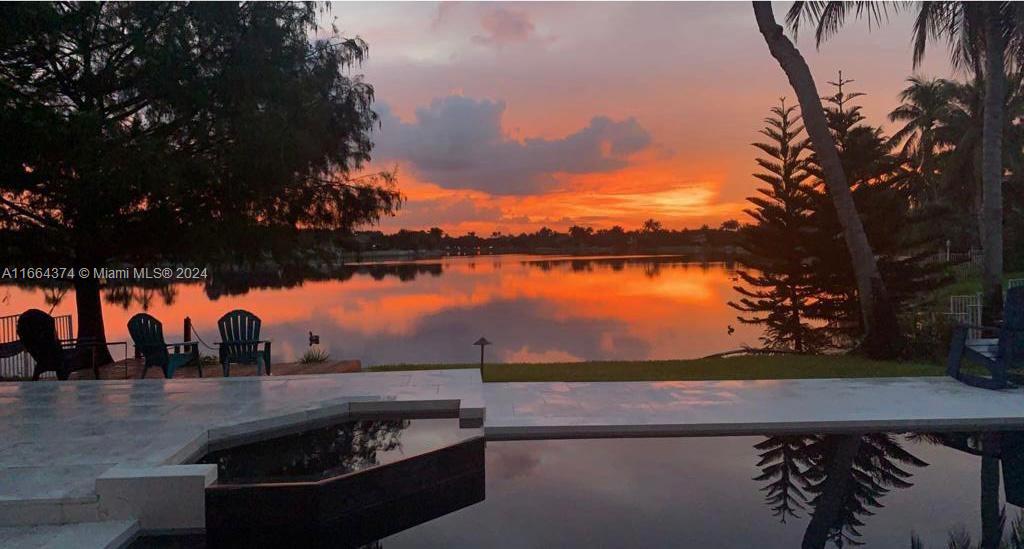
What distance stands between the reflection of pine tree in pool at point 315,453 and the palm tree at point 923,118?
104 ft

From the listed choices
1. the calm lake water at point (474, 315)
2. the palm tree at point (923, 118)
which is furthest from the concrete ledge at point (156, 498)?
the palm tree at point (923, 118)

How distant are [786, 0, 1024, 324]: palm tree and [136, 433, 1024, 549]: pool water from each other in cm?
617

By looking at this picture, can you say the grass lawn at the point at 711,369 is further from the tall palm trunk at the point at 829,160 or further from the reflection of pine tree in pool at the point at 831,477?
the reflection of pine tree in pool at the point at 831,477

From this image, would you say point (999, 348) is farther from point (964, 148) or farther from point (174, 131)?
point (964, 148)

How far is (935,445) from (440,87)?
1090cm

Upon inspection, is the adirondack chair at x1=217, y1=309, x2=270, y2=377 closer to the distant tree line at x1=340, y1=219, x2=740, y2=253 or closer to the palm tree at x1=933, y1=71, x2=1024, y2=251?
the palm tree at x1=933, y1=71, x2=1024, y2=251

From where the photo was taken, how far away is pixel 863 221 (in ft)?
47.6

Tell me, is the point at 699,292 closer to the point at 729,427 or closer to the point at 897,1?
the point at 897,1

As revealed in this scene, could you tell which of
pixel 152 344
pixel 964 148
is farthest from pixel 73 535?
pixel 964 148

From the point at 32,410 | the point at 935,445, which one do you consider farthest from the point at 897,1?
the point at 32,410

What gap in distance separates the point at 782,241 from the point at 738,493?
13410mm

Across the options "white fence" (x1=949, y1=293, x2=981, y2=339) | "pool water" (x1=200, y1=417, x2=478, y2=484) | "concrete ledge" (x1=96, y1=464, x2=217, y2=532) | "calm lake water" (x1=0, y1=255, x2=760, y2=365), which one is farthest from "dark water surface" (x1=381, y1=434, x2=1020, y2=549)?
"calm lake water" (x1=0, y1=255, x2=760, y2=365)

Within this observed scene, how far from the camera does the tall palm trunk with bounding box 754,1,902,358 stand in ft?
29.8

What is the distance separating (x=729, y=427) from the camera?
17.5ft
